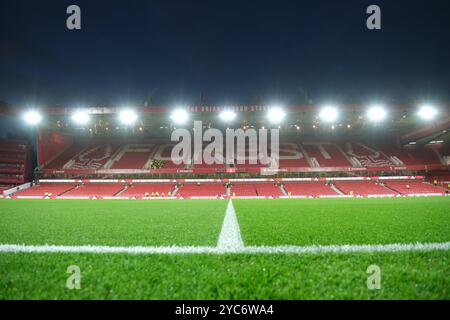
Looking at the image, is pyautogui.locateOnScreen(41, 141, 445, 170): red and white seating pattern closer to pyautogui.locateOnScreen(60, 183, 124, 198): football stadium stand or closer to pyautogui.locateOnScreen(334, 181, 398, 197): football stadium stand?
pyautogui.locateOnScreen(334, 181, 398, 197): football stadium stand

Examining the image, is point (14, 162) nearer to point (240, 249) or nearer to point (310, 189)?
point (240, 249)

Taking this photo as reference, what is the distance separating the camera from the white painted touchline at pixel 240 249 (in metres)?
2.53

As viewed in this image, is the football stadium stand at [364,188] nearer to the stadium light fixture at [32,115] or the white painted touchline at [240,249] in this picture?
the white painted touchline at [240,249]

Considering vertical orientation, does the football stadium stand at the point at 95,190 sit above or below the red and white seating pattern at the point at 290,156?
below

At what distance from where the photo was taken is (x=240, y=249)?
265 cm

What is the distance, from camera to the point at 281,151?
33.6 meters

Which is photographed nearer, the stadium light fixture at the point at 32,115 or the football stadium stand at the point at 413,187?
the football stadium stand at the point at 413,187

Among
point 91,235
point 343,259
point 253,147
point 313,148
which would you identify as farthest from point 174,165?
point 343,259

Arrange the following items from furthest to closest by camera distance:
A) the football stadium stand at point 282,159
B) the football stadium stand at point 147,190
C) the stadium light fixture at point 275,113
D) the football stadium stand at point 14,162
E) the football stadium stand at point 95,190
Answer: the football stadium stand at point 282,159, the football stadium stand at point 14,162, the stadium light fixture at point 275,113, the football stadium stand at point 147,190, the football stadium stand at point 95,190

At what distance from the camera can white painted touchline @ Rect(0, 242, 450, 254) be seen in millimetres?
2529

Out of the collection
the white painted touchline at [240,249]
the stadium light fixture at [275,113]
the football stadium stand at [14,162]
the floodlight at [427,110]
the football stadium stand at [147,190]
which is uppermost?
the stadium light fixture at [275,113]

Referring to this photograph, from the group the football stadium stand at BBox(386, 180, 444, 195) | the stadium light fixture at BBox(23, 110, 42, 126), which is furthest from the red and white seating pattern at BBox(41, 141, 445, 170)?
the stadium light fixture at BBox(23, 110, 42, 126)

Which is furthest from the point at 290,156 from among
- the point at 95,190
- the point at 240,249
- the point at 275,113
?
the point at 240,249

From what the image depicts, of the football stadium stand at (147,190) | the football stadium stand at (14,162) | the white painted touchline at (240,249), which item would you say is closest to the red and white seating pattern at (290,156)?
the football stadium stand at (14,162)
